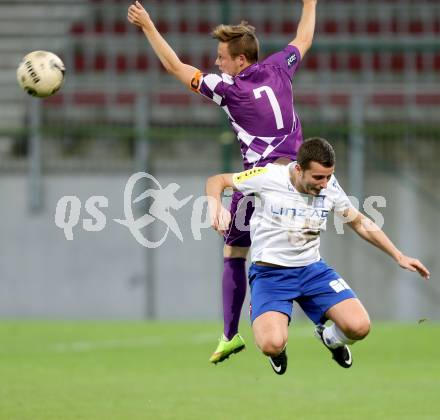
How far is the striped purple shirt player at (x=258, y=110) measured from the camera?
24.5ft

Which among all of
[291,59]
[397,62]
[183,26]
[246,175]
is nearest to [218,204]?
[246,175]

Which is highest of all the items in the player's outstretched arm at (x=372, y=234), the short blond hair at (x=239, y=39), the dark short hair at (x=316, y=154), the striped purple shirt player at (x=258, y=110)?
the short blond hair at (x=239, y=39)

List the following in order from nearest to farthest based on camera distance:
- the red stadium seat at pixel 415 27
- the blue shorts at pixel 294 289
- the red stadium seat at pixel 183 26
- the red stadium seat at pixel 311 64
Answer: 1. the blue shorts at pixel 294 289
2. the red stadium seat at pixel 311 64
3. the red stadium seat at pixel 415 27
4. the red stadium seat at pixel 183 26

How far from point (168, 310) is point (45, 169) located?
2.32 metres

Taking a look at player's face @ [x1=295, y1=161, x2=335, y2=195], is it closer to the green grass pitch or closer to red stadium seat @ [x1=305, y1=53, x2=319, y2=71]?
the green grass pitch

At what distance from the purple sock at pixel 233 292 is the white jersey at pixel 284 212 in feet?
1.99

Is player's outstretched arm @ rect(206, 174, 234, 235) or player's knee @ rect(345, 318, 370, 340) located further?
player's knee @ rect(345, 318, 370, 340)

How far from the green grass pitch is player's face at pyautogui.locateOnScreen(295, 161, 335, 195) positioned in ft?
4.68

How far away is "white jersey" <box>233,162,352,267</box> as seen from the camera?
279 inches

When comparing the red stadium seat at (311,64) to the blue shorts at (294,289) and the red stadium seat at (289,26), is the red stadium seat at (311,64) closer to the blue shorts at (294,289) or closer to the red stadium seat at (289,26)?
the red stadium seat at (289,26)

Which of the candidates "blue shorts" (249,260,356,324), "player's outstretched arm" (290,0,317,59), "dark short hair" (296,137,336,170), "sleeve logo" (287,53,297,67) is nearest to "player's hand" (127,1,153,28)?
"sleeve logo" (287,53,297,67)

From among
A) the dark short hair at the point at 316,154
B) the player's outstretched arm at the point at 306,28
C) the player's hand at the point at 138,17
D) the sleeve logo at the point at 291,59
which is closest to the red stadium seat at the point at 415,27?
the player's outstretched arm at the point at 306,28

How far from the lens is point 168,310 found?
1459 cm

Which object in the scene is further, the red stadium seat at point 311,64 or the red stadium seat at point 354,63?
the red stadium seat at point 311,64
